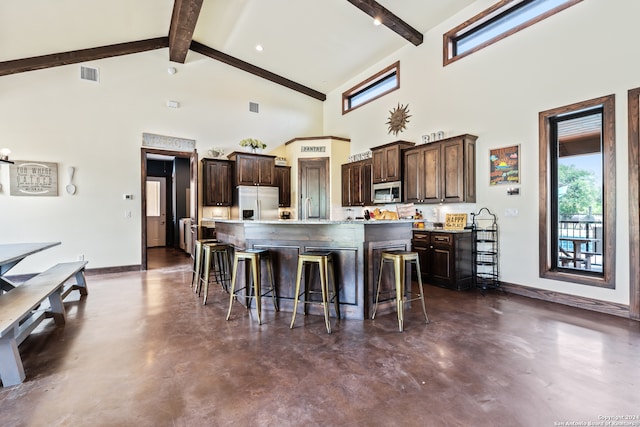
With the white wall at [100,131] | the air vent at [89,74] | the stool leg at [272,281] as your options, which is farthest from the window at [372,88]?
the air vent at [89,74]

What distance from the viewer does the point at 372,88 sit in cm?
711

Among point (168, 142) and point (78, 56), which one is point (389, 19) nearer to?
point (168, 142)

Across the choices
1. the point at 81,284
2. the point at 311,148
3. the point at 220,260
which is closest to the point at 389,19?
the point at 311,148

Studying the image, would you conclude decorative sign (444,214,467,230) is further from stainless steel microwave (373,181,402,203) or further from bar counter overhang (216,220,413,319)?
bar counter overhang (216,220,413,319)

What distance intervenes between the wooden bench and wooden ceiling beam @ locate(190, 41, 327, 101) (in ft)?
17.0

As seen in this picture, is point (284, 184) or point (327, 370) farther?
point (284, 184)

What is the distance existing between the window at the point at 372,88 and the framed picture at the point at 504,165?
2.70 metres

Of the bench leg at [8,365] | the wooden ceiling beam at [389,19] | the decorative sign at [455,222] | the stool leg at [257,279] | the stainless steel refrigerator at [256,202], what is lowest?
the bench leg at [8,365]

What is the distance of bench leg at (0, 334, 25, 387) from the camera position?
1.99 m

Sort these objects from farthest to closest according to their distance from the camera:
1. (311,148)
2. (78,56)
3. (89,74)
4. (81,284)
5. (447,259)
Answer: (311,148)
(89,74)
(78,56)
(447,259)
(81,284)

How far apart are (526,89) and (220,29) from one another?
18.3ft

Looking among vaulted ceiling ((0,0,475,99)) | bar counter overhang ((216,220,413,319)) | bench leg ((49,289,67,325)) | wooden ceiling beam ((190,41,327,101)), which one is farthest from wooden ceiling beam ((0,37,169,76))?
bar counter overhang ((216,220,413,319))

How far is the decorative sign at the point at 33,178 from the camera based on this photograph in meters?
5.02

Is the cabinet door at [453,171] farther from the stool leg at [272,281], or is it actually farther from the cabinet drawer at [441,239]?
the stool leg at [272,281]
